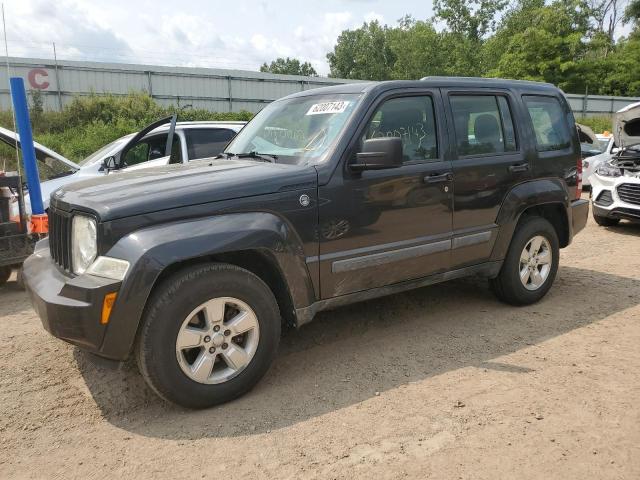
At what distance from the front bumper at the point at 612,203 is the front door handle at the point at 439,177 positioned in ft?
18.1

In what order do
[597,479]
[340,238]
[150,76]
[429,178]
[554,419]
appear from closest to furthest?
1. [597,479]
2. [554,419]
3. [340,238]
4. [429,178]
5. [150,76]

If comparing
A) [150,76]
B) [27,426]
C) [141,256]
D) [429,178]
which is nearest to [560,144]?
[429,178]

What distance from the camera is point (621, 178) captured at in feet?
27.8

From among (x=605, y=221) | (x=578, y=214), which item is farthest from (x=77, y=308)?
(x=605, y=221)

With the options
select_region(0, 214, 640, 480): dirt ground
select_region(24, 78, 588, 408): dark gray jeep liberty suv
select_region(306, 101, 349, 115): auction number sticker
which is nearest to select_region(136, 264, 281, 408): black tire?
select_region(24, 78, 588, 408): dark gray jeep liberty suv

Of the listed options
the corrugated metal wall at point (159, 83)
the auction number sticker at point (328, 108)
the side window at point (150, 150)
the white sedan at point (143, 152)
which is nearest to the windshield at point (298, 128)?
the auction number sticker at point (328, 108)

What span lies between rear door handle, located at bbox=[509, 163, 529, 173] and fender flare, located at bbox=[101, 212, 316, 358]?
7.17 feet

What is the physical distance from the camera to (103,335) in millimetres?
2957

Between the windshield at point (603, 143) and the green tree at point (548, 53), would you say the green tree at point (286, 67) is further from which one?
the windshield at point (603, 143)

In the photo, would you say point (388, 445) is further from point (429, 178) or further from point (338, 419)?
point (429, 178)

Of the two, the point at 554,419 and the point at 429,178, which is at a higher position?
the point at 429,178

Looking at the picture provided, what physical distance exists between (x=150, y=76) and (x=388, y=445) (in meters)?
23.8

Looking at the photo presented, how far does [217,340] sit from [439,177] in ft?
6.80

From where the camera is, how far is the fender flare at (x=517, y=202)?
15.2ft
